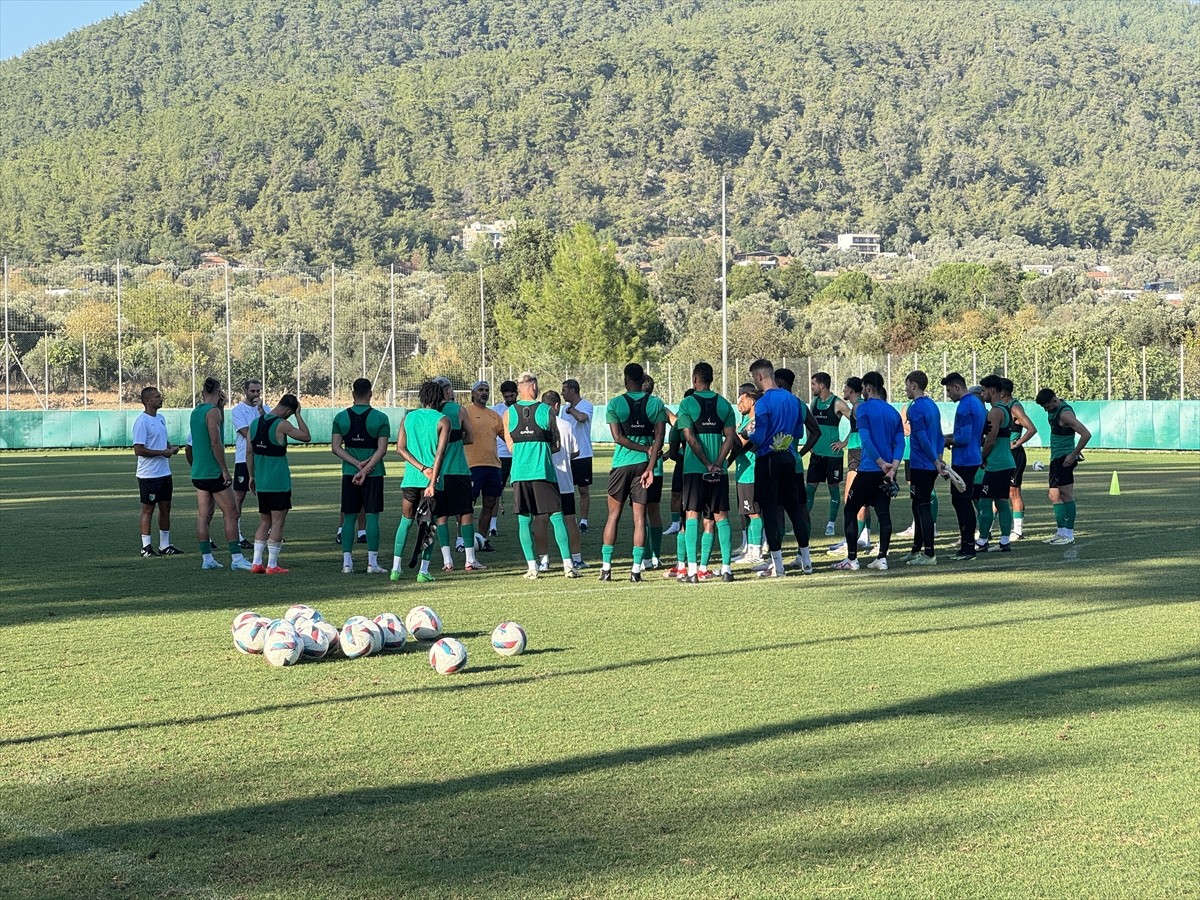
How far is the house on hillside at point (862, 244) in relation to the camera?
637ft

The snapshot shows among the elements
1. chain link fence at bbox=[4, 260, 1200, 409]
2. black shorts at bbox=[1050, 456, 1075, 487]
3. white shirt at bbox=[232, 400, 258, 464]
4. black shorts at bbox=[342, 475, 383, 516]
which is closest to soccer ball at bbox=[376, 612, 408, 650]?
black shorts at bbox=[342, 475, 383, 516]

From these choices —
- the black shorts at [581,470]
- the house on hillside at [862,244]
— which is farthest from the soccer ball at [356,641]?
the house on hillside at [862,244]

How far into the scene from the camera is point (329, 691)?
9062mm

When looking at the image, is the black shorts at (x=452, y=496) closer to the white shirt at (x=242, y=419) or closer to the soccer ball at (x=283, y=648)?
the white shirt at (x=242, y=419)

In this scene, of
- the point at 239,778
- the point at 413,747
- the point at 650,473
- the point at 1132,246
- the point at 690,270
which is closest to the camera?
the point at 239,778

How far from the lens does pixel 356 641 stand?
10117 millimetres

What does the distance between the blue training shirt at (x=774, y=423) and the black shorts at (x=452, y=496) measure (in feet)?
9.53

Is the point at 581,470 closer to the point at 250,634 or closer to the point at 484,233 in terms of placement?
the point at 250,634

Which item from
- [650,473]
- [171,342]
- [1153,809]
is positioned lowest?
[1153,809]

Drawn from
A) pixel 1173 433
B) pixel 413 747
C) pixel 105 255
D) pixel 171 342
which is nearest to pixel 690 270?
pixel 105 255

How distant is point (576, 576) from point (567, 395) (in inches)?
106

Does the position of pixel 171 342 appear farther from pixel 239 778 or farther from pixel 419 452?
pixel 239 778

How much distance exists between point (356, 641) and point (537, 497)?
4432 mm

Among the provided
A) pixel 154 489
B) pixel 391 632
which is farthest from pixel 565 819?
pixel 154 489
